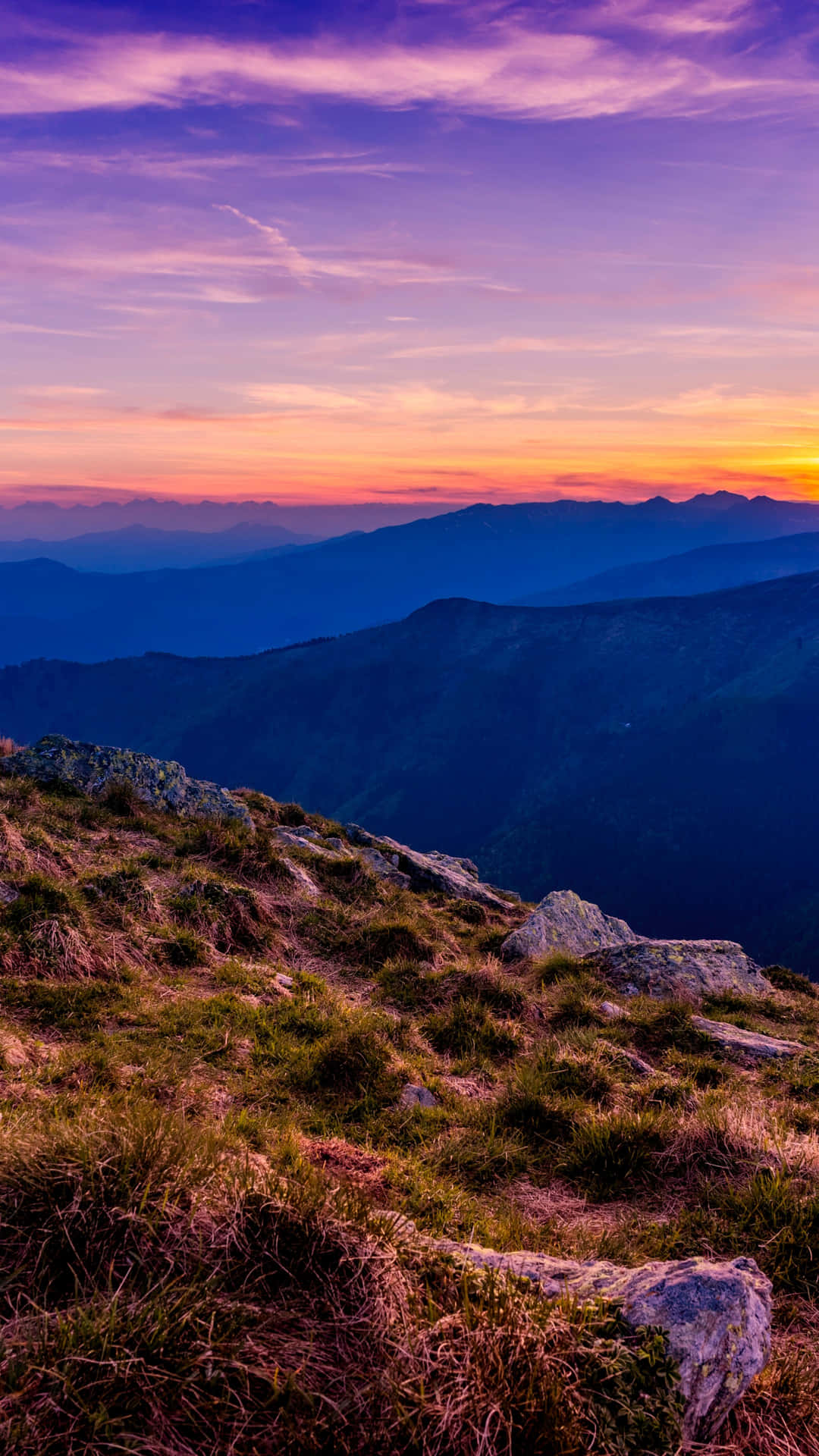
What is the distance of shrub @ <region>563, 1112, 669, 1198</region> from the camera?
5570 mm

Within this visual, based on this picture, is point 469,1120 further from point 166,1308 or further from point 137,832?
point 137,832

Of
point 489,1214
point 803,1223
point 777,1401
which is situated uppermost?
point 777,1401

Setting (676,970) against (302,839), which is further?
(302,839)

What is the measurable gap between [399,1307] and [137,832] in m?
12.0

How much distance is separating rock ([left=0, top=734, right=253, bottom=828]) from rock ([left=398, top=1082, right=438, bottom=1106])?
9.68 m

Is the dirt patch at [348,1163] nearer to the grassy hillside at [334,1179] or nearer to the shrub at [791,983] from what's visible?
the grassy hillside at [334,1179]

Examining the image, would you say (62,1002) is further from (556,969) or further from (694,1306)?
(556,969)

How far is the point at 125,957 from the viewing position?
8.95 m

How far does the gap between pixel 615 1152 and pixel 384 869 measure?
40.2 feet

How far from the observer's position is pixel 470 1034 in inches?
350

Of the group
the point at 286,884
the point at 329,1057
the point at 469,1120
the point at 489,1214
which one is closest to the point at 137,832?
the point at 286,884

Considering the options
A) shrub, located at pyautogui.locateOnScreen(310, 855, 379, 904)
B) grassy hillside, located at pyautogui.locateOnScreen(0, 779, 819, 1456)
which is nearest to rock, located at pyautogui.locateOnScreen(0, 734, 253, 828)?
shrub, located at pyautogui.locateOnScreen(310, 855, 379, 904)

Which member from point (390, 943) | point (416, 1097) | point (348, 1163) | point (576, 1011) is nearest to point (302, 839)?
point (390, 943)

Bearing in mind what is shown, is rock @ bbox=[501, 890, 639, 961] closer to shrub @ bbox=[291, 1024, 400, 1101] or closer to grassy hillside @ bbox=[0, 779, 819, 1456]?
grassy hillside @ bbox=[0, 779, 819, 1456]
